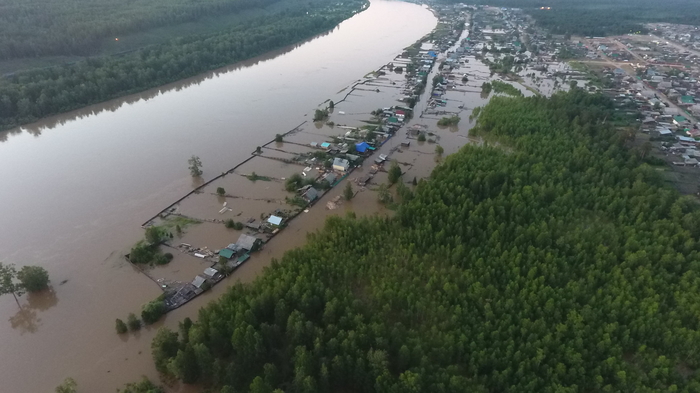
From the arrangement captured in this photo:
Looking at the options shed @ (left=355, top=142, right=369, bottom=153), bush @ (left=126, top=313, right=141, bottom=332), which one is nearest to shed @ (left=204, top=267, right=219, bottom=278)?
bush @ (left=126, top=313, right=141, bottom=332)

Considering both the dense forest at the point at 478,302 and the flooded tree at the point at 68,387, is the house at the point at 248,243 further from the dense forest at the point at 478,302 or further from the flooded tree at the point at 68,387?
the flooded tree at the point at 68,387

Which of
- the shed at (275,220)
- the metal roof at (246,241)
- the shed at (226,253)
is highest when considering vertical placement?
the shed at (275,220)

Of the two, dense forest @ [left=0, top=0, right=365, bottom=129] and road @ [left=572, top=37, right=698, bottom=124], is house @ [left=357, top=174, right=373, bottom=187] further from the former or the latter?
road @ [left=572, top=37, right=698, bottom=124]

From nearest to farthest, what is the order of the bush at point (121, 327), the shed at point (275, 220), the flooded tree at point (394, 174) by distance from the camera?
1. the bush at point (121, 327)
2. the shed at point (275, 220)
3. the flooded tree at point (394, 174)

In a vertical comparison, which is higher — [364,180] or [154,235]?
[154,235]

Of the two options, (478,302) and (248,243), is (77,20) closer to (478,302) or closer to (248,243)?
(248,243)

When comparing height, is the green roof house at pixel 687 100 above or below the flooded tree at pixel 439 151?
above

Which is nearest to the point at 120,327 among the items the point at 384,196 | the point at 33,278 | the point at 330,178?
the point at 33,278

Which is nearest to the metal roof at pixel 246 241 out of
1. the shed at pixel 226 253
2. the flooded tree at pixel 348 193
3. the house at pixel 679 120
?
the shed at pixel 226 253

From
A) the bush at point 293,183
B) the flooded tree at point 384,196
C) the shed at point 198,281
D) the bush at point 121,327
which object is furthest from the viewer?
the bush at point 293,183
